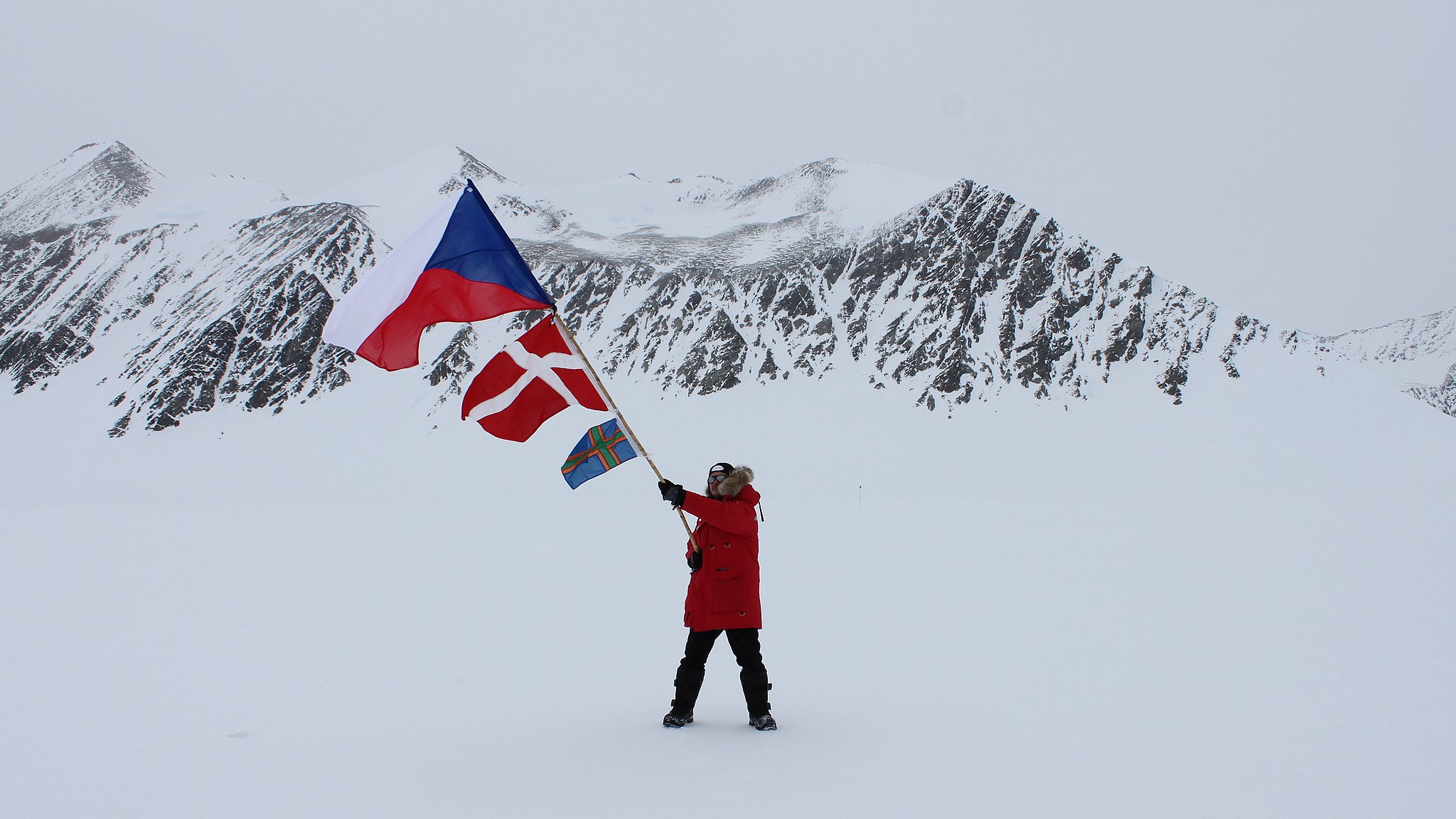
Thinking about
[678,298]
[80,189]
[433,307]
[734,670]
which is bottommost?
[734,670]

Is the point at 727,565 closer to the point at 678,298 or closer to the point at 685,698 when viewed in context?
the point at 685,698

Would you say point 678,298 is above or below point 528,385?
above

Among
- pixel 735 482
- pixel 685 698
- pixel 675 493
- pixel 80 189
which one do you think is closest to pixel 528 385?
pixel 675 493

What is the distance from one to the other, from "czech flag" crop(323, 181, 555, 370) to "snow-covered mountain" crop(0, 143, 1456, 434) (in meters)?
47.2

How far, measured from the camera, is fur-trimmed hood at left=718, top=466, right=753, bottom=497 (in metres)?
5.54

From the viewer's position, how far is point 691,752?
5137mm

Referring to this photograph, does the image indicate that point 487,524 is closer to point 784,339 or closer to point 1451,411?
point 784,339

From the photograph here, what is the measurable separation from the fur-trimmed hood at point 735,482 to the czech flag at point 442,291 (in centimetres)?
205

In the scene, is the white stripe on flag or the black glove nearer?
the black glove

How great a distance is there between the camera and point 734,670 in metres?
7.43

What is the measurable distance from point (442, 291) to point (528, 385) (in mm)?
1022

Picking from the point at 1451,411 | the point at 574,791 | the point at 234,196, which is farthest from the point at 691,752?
the point at 1451,411

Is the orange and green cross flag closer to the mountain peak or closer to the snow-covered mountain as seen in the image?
the snow-covered mountain

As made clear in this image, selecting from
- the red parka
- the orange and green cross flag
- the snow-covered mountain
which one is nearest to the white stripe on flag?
the orange and green cross flag
